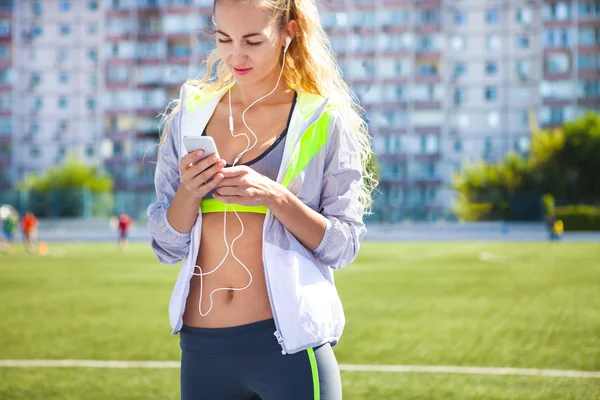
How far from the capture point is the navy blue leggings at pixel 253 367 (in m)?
2.29

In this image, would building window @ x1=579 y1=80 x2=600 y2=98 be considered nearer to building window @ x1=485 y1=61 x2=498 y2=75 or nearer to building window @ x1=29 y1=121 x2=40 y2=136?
building window @ x1=485 y1=61 x2=498 y2=75

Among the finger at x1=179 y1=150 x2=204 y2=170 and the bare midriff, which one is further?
the bare midriff

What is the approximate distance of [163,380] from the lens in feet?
22.6

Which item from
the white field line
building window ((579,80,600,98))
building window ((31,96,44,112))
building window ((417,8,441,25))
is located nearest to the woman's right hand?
the white field line

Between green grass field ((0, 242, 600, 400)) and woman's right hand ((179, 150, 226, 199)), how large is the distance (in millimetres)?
4298

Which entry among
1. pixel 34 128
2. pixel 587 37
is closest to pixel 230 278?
pixel 587 37

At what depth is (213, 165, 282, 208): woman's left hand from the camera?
2174 millimetres

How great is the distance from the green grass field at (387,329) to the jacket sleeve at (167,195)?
3.99 metres

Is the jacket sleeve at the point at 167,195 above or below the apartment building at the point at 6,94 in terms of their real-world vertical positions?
below

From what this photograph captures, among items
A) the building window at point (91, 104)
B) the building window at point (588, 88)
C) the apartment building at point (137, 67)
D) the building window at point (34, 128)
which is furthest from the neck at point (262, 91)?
the building window at point (34, 128)

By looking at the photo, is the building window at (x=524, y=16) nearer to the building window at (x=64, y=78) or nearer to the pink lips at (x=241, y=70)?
the building window at (x=64, y=78)

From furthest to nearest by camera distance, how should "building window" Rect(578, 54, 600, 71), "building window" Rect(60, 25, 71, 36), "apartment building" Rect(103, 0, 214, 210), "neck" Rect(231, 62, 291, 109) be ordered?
→ 1. "building window" Rect(60, 25, 71, 36)
2. "apartment building" Rect(103, 0, 214, 210)
3. "building window" Rect(578, 54, 600, 71)
4. "neck" Rect(231, 62, 291, 109)

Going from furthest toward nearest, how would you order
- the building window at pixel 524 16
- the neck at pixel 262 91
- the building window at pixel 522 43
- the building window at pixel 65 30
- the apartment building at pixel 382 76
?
the building window at pixel 65 30 → the building window at pixel 524 16 → the building window at pixel 522 43 → the apartment building at pixel 382 76 → the neck at pixel 262 91

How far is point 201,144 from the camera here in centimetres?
217
